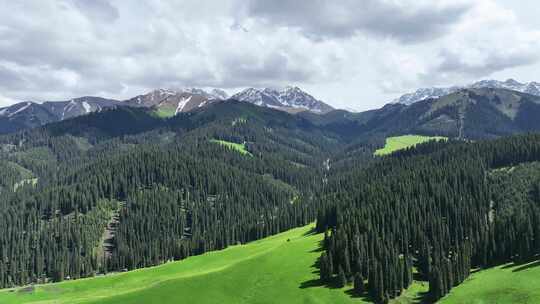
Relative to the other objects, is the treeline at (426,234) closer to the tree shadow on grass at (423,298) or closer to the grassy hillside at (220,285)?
the tree shadow on grass at (423,298)

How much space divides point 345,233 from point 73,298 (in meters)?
84.2

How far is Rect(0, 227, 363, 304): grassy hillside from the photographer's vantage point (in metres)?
125

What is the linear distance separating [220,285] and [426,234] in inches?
2751

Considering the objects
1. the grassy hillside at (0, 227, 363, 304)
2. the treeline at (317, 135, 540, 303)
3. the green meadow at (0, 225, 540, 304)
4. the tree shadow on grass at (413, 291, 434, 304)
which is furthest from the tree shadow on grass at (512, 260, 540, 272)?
the grassy hillside at (0, 227, 363, 304)

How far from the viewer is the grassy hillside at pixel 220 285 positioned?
125 metres

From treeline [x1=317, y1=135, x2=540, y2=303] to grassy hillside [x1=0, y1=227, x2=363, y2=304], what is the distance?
8.11 metres

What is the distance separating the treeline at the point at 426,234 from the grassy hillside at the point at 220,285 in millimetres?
8106

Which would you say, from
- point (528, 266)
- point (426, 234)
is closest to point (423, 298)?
point (528, 266)

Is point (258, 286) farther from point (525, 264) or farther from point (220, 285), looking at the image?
point (525, 264)

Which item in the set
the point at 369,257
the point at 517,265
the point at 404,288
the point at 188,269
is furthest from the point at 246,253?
the point at 517,265

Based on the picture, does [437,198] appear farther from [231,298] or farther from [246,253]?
[231,298]

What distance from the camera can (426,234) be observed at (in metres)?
159

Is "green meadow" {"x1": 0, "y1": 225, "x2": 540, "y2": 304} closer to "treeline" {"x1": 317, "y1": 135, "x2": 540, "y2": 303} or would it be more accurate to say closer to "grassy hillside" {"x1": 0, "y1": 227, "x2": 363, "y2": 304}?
"grassy hillside" {"x1": 0, "y1": 227, "x2": 363, "y2": 304}

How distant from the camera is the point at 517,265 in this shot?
12131 centimetres
